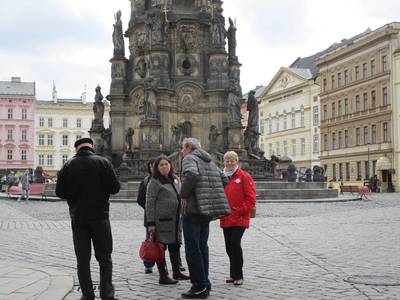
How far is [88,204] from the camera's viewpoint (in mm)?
7148

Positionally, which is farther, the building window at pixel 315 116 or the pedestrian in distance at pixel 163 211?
the building window at pixel 315 116

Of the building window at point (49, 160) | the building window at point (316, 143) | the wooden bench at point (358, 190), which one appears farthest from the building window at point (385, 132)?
the building window at point (49, 160)

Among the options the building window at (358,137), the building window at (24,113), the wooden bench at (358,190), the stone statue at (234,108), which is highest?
the building window at (24,113)

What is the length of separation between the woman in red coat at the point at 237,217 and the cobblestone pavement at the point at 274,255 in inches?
11.8

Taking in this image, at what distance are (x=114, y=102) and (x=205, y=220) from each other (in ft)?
92.0

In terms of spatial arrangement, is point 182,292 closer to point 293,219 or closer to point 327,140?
point 293,219

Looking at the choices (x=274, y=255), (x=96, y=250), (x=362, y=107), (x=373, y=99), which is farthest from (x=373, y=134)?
(x=96, y=250)

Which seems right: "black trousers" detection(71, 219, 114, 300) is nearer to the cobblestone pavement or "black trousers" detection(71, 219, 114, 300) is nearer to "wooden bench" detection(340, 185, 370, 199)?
the cobblestone pavement

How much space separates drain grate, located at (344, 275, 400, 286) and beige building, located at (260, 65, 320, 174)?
6683cm

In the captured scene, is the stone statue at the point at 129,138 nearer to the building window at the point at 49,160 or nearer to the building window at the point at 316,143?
the building window at the point at 316,143

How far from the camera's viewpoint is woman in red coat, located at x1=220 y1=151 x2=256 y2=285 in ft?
28.2

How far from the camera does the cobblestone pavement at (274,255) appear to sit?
8.05m

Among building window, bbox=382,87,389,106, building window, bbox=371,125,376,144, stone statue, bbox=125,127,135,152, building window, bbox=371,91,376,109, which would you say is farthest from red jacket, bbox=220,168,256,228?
building window, bbox=371,91,376,109

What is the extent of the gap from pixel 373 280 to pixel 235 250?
1.83 m
